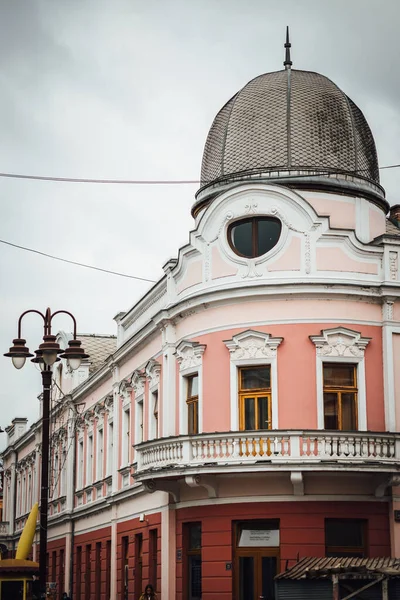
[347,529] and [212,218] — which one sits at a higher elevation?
[212,218]

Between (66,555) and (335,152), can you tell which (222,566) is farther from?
(66,555)

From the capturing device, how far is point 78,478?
45.2 m

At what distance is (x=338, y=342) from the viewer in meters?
26.4

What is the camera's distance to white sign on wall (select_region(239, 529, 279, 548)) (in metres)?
26.1

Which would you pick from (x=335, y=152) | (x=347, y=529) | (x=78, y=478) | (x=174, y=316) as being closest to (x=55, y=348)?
(x=174, y=316)

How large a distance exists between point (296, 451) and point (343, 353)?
2818 mm

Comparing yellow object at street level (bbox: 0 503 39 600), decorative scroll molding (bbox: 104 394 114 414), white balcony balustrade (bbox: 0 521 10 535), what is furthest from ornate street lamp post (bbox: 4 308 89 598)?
white balcony balustrade (bbox: 0 521 10 535)

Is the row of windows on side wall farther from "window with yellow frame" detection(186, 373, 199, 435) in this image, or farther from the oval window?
the oval window

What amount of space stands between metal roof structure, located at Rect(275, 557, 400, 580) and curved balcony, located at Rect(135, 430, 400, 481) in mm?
4867

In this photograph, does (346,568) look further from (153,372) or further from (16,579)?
(153,372)

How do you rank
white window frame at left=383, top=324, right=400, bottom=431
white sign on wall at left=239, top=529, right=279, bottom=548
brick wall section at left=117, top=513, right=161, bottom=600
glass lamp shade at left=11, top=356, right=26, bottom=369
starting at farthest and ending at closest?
brick wall section at left=117, top=513, right=161, bottom=600, white window frame at left=383, top=324, right=400, bottom=431, white sign on wall at left=239, top=529, right=279, bottom=548, glass lamp shade at left=11, top=356, right=26, bottom=369

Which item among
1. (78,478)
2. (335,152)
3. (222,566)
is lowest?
(222,566)

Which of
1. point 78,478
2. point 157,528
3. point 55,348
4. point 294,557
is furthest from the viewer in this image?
point 78,478

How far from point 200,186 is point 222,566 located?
1040cm
